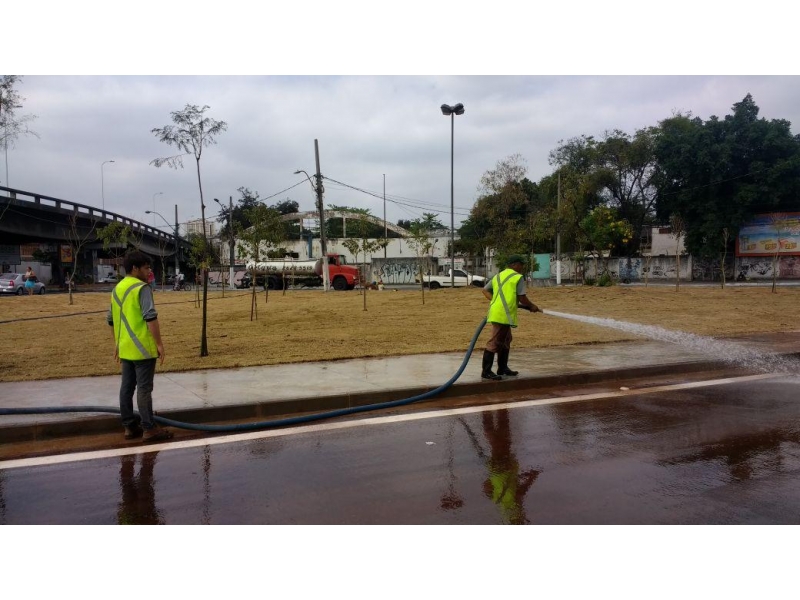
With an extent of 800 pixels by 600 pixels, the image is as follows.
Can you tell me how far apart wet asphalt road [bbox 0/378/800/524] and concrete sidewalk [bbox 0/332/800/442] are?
816mm

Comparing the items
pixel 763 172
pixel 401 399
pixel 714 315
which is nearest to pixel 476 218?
pixel 763 172

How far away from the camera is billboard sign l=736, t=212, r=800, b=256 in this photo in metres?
40.9

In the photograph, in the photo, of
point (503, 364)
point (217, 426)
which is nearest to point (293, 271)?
point (503, 364)

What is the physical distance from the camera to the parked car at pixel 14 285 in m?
36.4

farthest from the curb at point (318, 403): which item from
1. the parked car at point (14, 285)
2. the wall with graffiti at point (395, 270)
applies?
the wall with graffiti at point (395, 270)

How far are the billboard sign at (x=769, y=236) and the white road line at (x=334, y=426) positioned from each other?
122 ft

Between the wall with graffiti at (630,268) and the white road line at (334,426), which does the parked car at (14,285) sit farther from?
the white road line at (334,426)

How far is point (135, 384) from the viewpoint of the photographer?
6.21m

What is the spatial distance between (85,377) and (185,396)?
7.37 feet

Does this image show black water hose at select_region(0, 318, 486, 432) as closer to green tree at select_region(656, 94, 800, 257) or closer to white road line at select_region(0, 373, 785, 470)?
white road line at select_region(0, 373, 785, 470)

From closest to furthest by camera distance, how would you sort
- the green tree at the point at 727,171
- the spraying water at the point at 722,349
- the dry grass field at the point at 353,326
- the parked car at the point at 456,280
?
the spraying water at the point at 722,349, the dry grass field at the point at 353,326, the parked car at the point at 456,280, the green tree at the point at 727,171

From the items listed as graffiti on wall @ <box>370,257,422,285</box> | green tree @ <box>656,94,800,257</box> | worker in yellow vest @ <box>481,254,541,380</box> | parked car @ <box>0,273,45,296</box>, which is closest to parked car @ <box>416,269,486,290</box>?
graffiti on wall @ <box>370,257,422,285</box>

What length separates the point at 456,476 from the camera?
4.96 meters

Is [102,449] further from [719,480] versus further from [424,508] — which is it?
[719,480]
